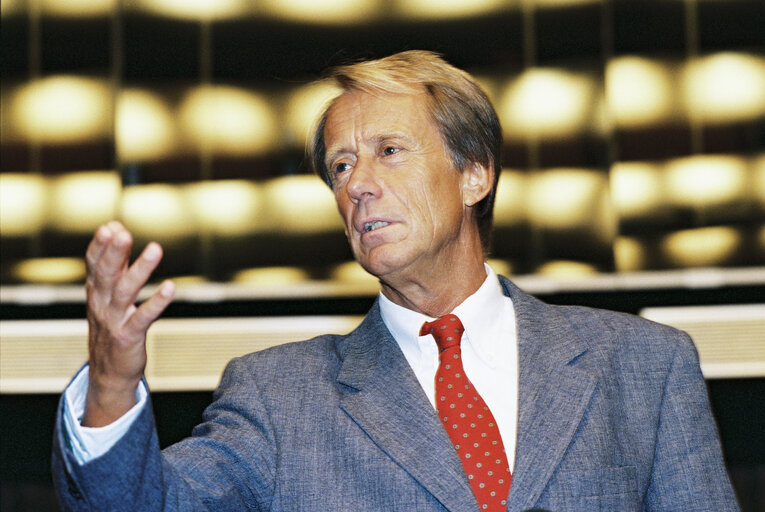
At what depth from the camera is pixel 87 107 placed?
176 inches

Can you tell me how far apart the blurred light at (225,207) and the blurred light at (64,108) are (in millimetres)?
578

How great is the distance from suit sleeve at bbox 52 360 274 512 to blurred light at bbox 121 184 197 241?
2.99 m

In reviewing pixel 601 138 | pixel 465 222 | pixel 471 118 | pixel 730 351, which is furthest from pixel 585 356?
pixel 601 138

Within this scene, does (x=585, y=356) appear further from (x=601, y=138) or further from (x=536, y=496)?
(x=601, y=138)

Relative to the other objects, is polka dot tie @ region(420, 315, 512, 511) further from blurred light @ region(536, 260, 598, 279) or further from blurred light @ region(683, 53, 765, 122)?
blurred light @ region(683, 53, 765, 122)

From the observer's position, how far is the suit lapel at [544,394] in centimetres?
135

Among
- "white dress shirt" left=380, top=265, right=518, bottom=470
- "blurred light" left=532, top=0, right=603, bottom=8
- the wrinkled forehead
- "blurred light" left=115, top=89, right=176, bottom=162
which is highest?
"blurred light" left=532, top=0, right=603, bottom=8

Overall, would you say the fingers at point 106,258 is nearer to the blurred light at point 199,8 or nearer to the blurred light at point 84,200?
the blurred light at point 84,200

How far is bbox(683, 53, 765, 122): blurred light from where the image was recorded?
4336 mm

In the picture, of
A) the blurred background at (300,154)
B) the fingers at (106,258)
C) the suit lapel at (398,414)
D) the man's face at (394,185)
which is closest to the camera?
the fingers at (106,258)

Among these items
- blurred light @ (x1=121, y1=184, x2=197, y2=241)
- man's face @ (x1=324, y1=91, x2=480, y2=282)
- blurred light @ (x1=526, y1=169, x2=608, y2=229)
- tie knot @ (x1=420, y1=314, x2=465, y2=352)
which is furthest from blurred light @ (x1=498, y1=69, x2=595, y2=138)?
tie knot @ (x1=420, y1=314, x2=465, y2=352)

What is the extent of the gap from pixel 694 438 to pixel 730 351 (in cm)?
269

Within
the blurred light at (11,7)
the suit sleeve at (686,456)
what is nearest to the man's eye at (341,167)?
the suit sleeve at (686,456)

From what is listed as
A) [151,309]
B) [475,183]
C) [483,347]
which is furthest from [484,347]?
[151,309]
